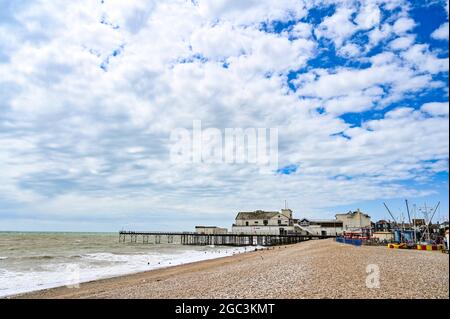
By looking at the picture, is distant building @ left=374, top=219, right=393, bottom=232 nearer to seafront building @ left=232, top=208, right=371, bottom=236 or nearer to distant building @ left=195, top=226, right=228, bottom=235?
seafront building @ left=232, top=208, right=371, bottom=236

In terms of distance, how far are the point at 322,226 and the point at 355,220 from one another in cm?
689

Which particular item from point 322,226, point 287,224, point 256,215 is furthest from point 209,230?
point 322,226

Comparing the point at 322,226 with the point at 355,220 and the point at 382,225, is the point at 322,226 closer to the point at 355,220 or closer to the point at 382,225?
the point at 355,220

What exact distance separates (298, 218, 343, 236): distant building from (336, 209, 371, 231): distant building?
120 cm

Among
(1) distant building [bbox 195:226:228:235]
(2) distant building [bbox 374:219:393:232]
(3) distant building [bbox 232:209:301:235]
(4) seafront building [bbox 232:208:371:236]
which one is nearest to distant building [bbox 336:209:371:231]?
(4) seafront building [bbox 232:208:371:236]

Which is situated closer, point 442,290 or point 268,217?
point 442,290

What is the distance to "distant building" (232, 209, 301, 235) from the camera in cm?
7275

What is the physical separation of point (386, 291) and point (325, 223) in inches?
2728

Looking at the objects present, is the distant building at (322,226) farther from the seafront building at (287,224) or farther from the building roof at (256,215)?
the building roof at (256,215)

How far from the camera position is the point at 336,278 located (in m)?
13.3

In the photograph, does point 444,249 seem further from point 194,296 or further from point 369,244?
point 194,296

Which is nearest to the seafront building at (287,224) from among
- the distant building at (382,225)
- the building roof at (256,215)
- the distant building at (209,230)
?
the building roof at (256,215)
